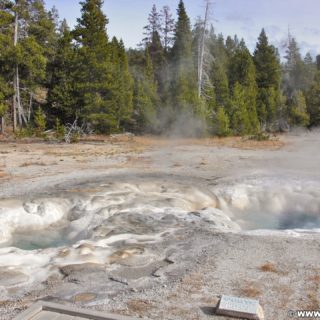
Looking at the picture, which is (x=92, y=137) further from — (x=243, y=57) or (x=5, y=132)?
(x=243, y=57)

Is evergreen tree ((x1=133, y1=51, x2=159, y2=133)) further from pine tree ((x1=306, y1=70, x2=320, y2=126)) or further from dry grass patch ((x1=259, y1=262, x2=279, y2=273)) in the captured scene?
dry grass patch ((x1=259, y1=262, x2=279, y2=273))

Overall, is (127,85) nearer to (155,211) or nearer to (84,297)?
(155,211)

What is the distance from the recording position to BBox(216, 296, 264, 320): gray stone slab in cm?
507

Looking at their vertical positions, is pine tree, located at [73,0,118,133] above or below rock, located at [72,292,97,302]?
above

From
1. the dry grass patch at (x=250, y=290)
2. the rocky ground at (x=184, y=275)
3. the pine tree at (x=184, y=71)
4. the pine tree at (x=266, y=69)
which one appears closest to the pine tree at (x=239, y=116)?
the pine tree at (x=184, y=71)

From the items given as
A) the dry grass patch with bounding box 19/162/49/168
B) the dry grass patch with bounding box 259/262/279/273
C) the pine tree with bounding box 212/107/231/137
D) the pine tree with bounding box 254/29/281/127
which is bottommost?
the dry grass patch with bounding box 259/262/279/273

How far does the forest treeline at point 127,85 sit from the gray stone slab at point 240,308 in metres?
23.5

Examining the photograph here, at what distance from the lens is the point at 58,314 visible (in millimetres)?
4844

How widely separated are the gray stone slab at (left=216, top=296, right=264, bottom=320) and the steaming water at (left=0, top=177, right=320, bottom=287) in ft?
7.37

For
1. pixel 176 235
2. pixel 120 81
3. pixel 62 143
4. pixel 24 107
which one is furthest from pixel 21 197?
pixel 24 107

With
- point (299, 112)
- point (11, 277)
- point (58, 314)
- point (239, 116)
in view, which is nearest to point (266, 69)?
point (299, 112)

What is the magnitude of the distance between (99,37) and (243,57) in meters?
16.6

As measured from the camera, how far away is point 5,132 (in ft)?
99.3

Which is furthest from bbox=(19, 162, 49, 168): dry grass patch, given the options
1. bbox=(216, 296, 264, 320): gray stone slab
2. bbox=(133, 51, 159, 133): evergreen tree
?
bbox=(133, 51, 159, 133): evergreen tree
